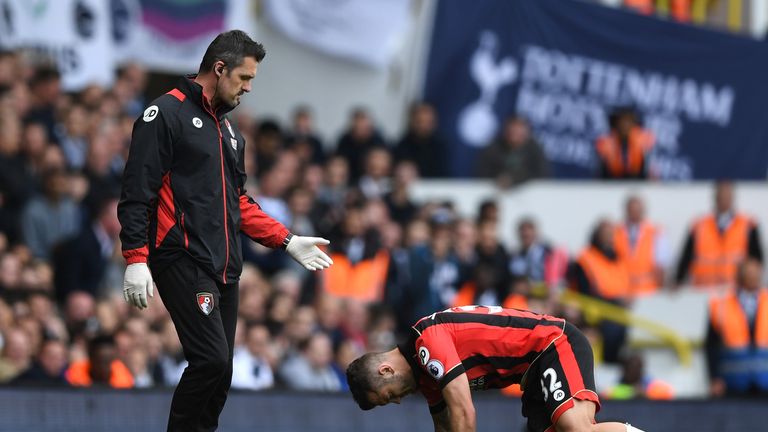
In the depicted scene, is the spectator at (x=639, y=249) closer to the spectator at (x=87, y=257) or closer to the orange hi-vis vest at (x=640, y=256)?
the orange hi-vis vest at (x=640, y=256)

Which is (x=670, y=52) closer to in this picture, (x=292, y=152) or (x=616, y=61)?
(x=616, y=61)

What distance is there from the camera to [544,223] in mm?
17156

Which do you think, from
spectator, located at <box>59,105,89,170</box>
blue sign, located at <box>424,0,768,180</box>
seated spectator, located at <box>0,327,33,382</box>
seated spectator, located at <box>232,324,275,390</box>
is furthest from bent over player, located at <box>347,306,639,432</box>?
blue sign, located at <box>424,0,768,180</box>

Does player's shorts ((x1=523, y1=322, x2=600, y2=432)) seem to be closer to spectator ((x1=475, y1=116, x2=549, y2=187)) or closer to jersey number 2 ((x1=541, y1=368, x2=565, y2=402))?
jersey number 2 ((x1=541, y1=368, x2=565, y2=402))

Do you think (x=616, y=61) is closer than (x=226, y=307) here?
No

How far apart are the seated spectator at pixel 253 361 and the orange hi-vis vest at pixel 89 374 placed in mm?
1012

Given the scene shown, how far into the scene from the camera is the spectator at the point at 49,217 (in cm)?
1285

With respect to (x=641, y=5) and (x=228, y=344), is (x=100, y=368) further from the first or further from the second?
(x=641, y=5)

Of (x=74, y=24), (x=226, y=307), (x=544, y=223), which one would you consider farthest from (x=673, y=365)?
(x=226, y=307)

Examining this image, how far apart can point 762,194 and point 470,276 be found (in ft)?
14.0

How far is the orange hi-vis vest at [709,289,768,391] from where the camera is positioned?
47.3 ft

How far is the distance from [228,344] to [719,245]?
30.8ft

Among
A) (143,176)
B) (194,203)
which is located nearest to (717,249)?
(194,203)

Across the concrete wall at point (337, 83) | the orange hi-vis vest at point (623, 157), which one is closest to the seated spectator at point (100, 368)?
the concrete wall at point (337, 83)
